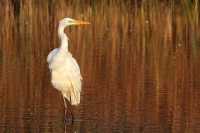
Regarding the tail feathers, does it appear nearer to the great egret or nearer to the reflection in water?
the great egret

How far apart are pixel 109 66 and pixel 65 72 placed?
3.77m

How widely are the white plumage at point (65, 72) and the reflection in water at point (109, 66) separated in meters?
0.32

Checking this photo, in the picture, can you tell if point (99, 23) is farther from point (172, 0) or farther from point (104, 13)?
point (172, 0)

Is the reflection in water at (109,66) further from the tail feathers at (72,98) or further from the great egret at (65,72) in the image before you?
the great egret at (65,72)

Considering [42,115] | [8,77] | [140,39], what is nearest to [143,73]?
[8,77]

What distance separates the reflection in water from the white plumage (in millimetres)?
324

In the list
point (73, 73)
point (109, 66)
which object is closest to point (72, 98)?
point (73, 73)

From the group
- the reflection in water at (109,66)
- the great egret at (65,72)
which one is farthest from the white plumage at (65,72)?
the reflection in water at (109,66)

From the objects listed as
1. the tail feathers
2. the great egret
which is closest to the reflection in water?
the tail feathers

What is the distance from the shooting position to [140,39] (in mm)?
18781

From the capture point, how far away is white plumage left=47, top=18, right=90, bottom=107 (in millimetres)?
10703

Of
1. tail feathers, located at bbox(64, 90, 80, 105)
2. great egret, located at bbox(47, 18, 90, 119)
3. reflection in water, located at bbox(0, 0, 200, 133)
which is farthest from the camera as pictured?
tail feathers, located at bbox(64, 90, 80, 105)

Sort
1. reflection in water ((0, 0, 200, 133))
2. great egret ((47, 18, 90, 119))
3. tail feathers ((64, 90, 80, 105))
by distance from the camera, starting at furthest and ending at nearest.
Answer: tail feathers ((64, 90, 80, 105)) → great egret ((47, 18, 90, 119)) → reflection in water ((0, 0, 200, 133))

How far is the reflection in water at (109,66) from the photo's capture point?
10.2 m
